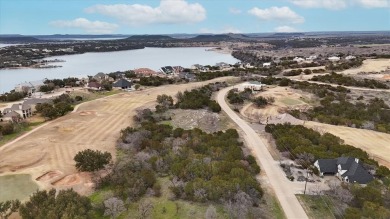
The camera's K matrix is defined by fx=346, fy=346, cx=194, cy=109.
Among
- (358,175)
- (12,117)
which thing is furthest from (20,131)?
(358,175)

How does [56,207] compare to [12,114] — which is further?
[12,114]

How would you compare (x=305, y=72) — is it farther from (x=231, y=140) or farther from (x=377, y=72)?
(x=231, y=140)

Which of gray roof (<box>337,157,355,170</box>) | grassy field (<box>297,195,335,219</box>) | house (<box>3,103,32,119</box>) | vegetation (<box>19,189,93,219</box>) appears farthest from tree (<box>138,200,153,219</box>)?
house (<box>3,103,32,119</box>)

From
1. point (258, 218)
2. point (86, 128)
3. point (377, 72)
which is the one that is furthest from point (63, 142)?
point (377, 72)

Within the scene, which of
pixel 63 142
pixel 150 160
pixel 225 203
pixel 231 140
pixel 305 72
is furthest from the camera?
pixel 305 72

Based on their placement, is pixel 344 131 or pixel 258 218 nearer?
pixel 258 218

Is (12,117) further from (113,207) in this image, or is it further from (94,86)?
(113,207)
